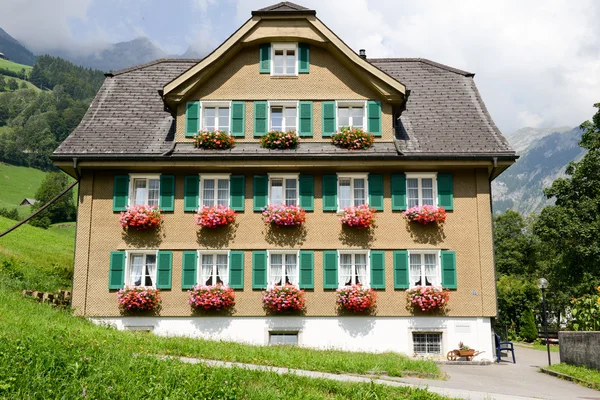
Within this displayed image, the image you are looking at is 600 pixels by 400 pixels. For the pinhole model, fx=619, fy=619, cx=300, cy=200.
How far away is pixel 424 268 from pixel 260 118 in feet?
25.8

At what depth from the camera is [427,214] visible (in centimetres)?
2100

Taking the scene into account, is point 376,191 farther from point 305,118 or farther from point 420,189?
point 305,118

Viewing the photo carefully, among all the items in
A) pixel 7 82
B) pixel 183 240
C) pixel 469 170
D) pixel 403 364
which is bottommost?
pixel 403 364

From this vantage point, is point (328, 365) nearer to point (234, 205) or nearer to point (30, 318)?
point (30, 318)

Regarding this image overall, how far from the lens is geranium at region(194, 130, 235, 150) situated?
71.4 feet

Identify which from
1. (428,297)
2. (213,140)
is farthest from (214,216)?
(428,297)

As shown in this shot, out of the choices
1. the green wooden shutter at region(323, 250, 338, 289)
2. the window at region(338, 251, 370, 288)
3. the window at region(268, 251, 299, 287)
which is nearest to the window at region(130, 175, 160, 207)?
the window at region(268, 251, 299, 287)

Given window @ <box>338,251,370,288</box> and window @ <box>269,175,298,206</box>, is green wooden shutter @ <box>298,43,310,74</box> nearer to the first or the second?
window @ <box>269,175,298,206</box>

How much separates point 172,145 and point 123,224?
3.25m

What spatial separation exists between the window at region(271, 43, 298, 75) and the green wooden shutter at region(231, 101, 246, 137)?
176 cm

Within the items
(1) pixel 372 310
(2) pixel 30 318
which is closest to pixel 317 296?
(1) pixel 372 310

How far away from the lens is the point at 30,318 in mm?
15062

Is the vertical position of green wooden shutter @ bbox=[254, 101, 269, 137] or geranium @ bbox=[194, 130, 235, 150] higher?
green wooden shutter @ bbox=[254, 101, 269, 137]

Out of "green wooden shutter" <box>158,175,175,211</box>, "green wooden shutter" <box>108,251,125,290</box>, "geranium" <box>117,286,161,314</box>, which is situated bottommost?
"geranium" <box>117,286,161,314</box>
